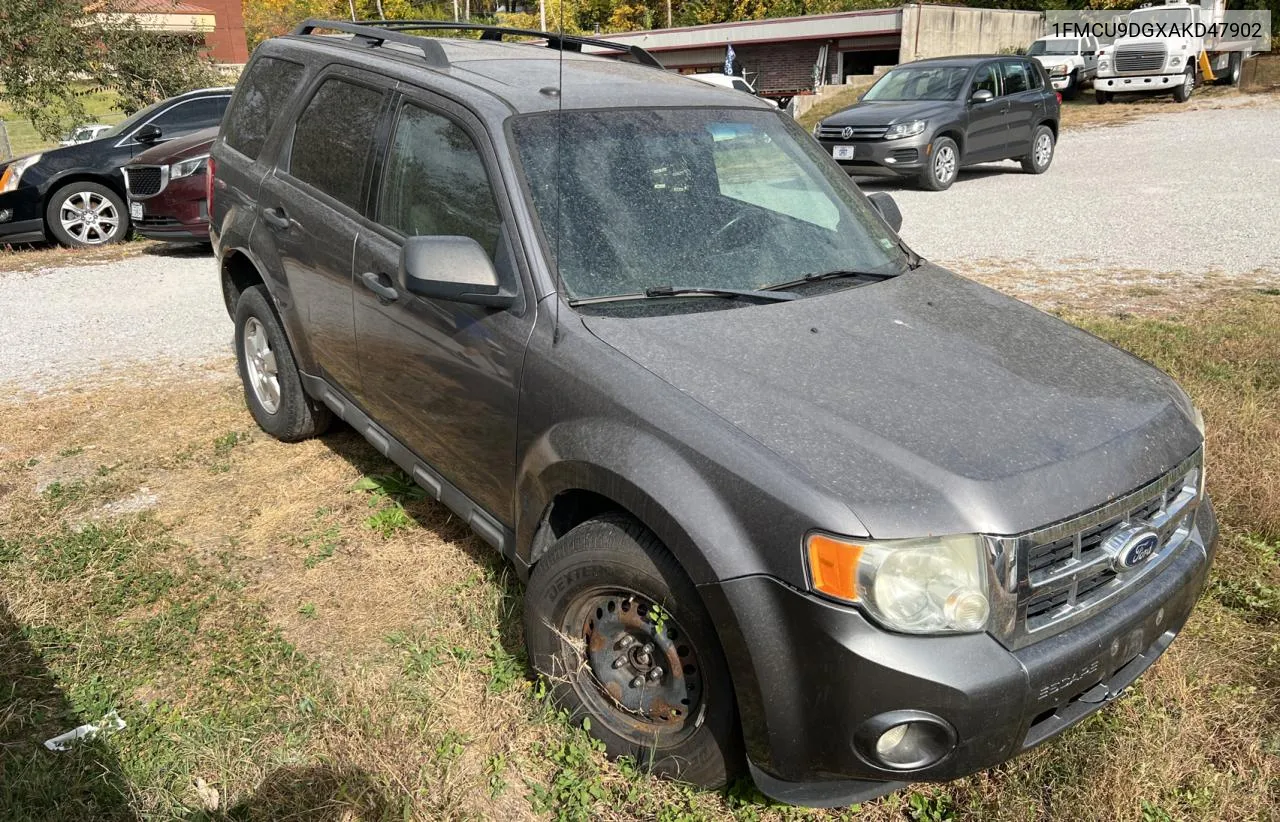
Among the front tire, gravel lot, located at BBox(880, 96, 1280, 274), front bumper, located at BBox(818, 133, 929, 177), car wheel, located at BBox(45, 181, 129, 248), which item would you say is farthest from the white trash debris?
the front tire

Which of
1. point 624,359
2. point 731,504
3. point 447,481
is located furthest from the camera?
point 447,481

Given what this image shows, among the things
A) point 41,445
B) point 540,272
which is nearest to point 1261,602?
point 540,272

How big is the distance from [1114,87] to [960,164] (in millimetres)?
14412

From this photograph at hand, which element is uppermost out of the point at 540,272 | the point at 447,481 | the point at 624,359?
the point at 540,272

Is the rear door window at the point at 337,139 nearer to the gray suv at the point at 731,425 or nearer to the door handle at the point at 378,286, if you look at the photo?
the gray suv at the point at 731,425

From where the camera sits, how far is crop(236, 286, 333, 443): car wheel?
490 centimetres

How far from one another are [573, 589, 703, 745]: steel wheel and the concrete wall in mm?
29382

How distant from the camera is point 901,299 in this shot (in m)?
3.35

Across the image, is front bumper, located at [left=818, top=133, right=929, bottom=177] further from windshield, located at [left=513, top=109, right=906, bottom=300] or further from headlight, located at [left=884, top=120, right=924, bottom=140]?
windshield, located at [left=513, top=109, right=906, bottom=300]

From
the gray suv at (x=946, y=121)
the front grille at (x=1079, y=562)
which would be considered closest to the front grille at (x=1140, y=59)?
the gray suv at (x=946, y=121)

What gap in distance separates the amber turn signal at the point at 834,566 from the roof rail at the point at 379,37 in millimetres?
2554

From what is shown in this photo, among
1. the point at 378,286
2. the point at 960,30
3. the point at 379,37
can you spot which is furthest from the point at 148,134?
the point at 960,30

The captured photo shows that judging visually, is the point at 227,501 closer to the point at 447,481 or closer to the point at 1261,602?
the point at 447,481

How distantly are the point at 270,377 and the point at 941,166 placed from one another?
37.2 ft
